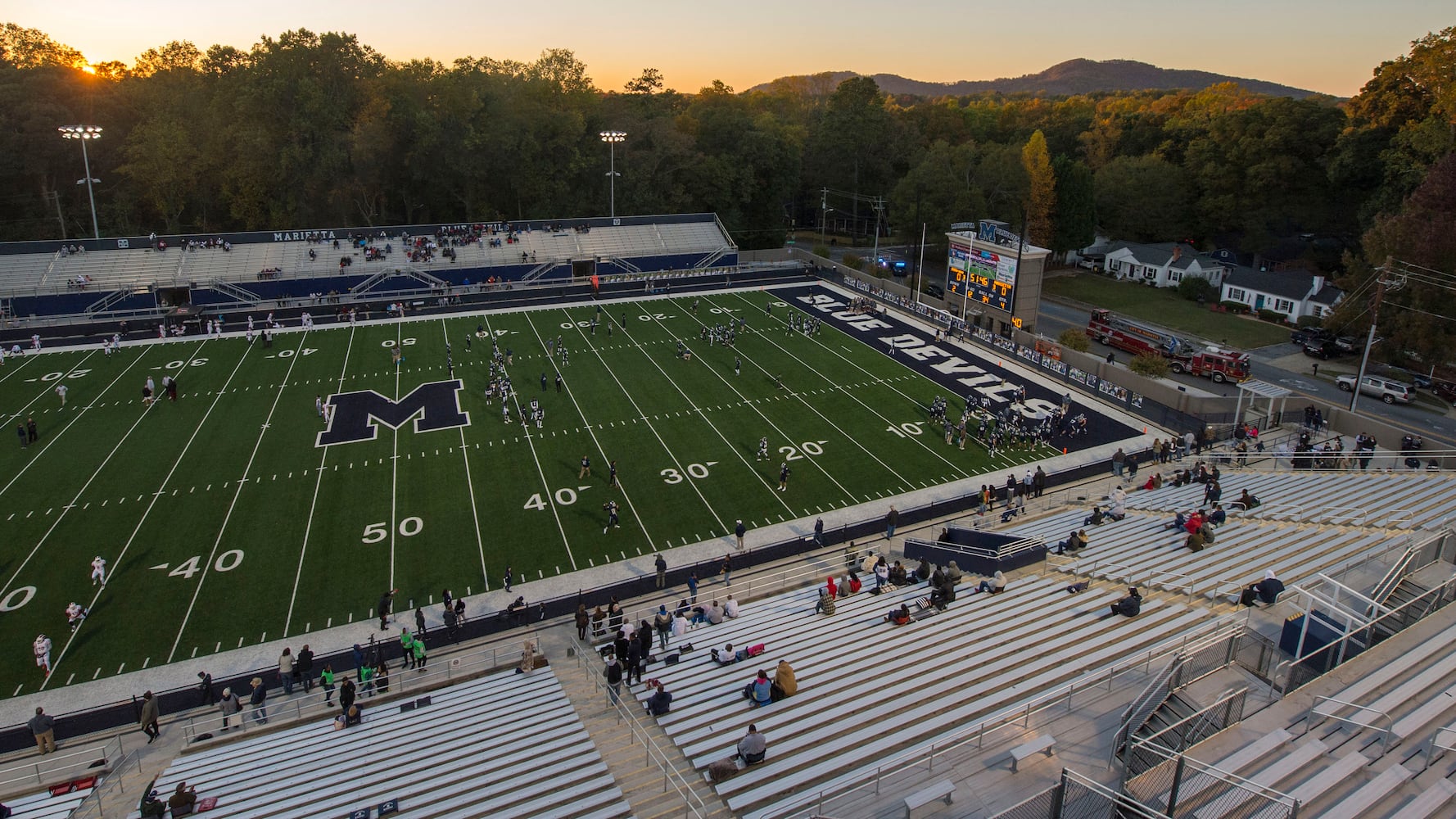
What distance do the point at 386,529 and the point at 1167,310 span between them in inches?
1903

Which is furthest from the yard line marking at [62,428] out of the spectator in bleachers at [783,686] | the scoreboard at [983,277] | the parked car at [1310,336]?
the parked car at [1310,336]

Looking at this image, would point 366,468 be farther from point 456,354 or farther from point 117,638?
point 456,354

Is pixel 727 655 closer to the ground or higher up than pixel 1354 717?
closer to the ground

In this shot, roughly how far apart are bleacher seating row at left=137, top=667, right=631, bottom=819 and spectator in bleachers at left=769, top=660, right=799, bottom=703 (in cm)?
312

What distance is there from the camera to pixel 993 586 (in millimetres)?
18469

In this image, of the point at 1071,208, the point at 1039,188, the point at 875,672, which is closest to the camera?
the point at 875,672

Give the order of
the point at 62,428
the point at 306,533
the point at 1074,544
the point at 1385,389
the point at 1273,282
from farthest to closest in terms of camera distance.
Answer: the point at 1273,282
the point at 1385,389
the point at 62,428
the point at 306,533
the point at 1074,544

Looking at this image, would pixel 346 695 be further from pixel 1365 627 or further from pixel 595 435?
pixel 1365 627

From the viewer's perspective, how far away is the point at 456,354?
126 ft

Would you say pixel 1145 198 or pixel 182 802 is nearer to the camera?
pixel 182 802

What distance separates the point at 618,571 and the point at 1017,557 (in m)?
9.91

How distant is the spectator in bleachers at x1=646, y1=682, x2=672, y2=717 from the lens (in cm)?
1461

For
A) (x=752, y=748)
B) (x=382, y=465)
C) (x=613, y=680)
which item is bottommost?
(x=382, y=465)

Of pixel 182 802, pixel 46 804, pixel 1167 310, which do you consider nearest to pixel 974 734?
pixel 182 802
